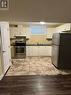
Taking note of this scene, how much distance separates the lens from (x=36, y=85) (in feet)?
12.8

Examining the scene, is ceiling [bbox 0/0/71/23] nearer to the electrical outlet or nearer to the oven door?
the electrical outlet

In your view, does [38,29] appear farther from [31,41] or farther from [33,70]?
[33,70]

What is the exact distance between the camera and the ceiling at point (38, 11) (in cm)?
359

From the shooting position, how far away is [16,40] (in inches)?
331

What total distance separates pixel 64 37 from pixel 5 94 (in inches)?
128

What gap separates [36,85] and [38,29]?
5706 millimetres

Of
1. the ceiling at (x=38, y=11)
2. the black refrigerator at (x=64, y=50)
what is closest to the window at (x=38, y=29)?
the black refrigerator at (x=64, y=50)

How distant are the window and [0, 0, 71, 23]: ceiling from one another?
17.7ft

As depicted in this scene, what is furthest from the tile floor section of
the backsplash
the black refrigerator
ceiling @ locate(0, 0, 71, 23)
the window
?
the window

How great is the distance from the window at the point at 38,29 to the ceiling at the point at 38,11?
5.38m

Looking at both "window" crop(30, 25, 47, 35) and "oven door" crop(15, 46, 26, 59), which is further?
"window" crop(30, 25, 47, 35)

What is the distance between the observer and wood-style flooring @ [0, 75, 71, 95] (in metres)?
3.43

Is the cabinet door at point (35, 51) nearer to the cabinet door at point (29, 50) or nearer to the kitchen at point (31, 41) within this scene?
the kitchen at point (31, 41)

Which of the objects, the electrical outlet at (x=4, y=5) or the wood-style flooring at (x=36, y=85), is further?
the electrical outlet at (x=4, y=5)
